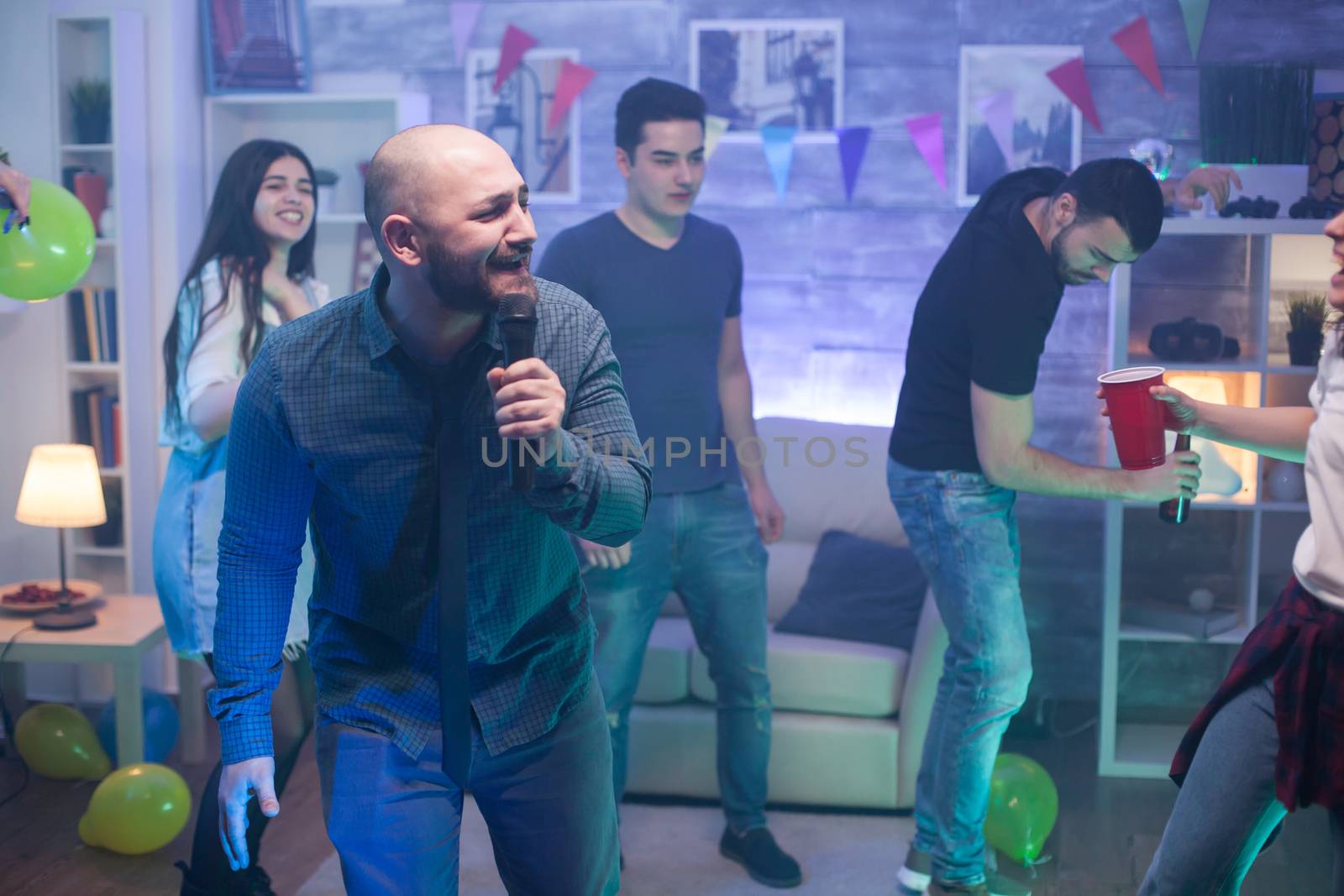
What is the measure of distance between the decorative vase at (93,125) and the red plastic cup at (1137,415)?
3.25 metres

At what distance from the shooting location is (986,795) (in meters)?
2.58

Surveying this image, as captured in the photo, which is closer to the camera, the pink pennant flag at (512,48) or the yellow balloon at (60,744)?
the yellow balloon at (60,744)

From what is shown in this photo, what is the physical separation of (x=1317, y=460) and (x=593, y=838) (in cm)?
108

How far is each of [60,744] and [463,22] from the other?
8.45 ft

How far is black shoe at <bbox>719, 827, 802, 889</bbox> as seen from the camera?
283 centimetres

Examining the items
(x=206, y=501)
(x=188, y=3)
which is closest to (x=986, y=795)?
Result: (x=206, y=501)

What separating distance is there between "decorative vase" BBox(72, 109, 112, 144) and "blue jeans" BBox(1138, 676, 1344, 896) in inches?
144

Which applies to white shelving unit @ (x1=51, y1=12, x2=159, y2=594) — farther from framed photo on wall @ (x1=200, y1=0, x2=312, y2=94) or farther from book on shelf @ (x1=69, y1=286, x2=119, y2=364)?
framed photo on wall @ (x1=200, y1=0, x2=312, y2=94)

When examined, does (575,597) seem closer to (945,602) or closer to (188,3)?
(945,602)

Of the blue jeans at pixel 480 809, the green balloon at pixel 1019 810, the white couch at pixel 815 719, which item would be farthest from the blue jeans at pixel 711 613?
the blue jeans at pixel 480 809

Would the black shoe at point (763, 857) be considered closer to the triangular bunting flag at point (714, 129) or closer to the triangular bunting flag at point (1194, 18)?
the triangular bunting flag at point (714, 129)

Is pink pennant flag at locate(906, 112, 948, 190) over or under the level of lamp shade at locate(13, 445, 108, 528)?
over

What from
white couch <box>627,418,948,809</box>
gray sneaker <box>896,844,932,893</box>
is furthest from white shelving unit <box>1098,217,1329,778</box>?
gray sneaker <box>896,844,932,893</box>

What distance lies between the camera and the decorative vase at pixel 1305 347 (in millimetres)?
3539
